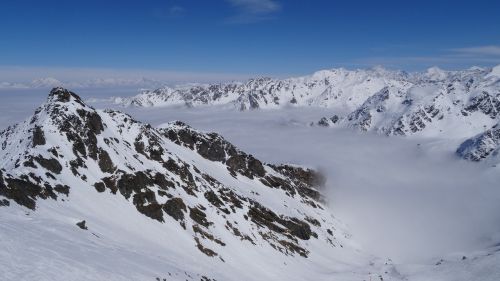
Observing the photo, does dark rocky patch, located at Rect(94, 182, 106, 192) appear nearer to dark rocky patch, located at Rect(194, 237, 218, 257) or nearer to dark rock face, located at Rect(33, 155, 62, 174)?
dark rock face, located at Rect(33, 155, 62, 174)

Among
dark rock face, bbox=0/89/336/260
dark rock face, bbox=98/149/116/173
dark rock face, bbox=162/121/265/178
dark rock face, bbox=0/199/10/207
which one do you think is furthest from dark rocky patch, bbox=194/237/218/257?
dark rock face, bbox=162/121/265/178

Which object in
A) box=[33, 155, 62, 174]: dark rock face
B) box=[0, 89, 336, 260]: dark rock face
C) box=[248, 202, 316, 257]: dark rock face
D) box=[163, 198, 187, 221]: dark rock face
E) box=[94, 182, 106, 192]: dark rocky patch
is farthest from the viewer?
box=[248, 202, 316, 257]: dark rock face

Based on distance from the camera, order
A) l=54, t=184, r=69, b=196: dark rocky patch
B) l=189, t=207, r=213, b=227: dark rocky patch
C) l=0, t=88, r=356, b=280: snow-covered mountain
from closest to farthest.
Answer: l=0, t=88, r=356, b=280: snow-covered mountain → l=54, t=184, r=69, b=196: dark rocky patch → l=189, t=207, r=213, b=227: dark rocky patch

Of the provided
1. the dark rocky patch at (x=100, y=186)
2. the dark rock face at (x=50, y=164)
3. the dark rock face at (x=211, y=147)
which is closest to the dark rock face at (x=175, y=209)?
the dark rocky patch at (x=100, y=186)

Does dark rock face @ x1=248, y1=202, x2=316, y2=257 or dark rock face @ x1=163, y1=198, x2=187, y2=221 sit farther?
dark rock face @ x1=248, y1=202, x2=316, y2=257

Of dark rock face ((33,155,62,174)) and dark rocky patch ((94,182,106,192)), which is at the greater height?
dark rock face ((33,155,62,174))

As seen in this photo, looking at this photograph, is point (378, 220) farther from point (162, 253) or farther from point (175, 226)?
point (162, 253)

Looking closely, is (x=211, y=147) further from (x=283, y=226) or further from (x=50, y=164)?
(x=50, y=164)

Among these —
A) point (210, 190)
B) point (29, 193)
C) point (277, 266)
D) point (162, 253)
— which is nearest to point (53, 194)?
point (29, 193)
